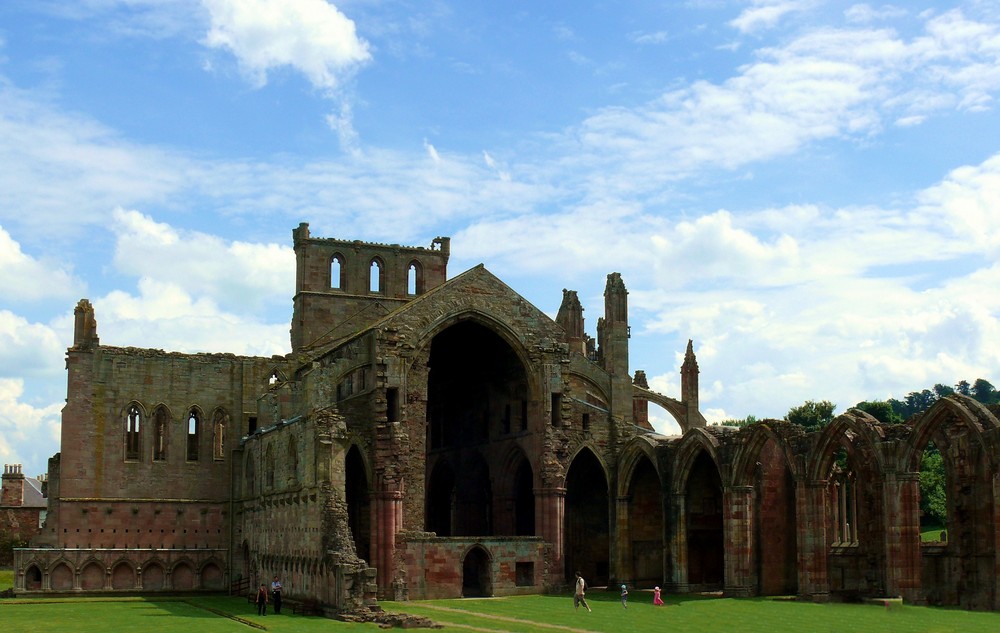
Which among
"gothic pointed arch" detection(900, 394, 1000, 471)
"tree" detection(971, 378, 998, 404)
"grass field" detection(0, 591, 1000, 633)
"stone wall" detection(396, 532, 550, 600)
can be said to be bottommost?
"grass field" detection(0, 591, 1000, 633)

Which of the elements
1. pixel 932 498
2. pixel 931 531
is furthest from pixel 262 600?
pixel 932 498

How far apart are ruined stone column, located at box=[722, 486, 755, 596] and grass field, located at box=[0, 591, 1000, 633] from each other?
4.79 ft

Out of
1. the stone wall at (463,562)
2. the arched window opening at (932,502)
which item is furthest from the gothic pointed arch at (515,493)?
the arched window opening at (932,502)

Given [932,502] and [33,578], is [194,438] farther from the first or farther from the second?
[932,502]

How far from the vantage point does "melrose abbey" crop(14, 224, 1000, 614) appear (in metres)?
39.0

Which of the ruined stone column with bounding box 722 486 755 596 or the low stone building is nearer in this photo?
the ruined stone column with bounding box 722 486 755 596

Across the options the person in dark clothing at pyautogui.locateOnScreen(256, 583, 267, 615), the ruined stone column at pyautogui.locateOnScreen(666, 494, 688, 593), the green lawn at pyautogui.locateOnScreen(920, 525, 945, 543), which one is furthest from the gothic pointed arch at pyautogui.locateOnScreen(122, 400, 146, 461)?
the green lawn at pyautogui.locateOnScreen(920, 525, 945, 543)

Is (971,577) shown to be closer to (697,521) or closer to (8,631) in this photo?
(697,521)

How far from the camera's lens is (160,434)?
52531mm

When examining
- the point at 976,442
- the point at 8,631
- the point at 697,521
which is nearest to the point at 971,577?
the point at 976,442

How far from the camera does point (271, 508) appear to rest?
4572 centimetres

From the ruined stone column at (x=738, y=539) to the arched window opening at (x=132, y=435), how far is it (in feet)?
80.2

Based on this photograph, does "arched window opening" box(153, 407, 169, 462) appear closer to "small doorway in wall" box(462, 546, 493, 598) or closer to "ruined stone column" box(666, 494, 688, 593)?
"small doorway in wall" box(462, 546, 493, 598)

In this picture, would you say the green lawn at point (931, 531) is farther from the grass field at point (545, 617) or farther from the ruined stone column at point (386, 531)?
the ruined stone column at point (386, 531)
